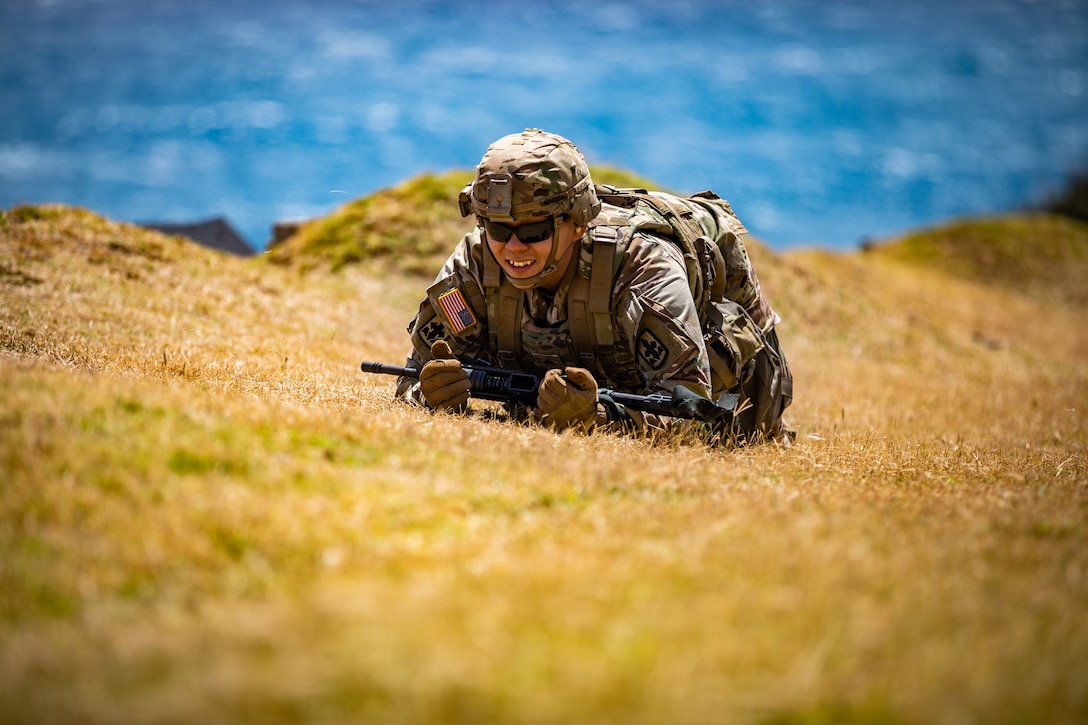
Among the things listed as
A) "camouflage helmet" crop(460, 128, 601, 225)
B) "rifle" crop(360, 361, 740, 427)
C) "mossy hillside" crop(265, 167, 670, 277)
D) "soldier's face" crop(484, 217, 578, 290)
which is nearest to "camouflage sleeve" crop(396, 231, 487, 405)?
"rifle" crop(360, 361, 740, 427)

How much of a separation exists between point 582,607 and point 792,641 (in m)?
0.82

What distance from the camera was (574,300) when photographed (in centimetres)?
781

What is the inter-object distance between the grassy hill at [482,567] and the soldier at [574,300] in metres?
0.49

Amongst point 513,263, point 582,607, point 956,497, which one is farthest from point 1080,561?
point 513,263

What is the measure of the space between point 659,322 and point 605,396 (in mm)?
727

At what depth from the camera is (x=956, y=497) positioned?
6.24 m

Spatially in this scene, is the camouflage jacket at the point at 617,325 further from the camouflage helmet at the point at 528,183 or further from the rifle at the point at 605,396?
the camouflage helmet at the point at 528,183

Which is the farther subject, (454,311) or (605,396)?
(454,311)

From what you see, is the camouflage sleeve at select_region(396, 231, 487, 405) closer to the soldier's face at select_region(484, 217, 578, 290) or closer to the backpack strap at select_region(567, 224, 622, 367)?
the soldier's face at select_region(484, 217, 578, 290)

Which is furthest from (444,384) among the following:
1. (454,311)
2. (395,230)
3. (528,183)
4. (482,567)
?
(395,230)

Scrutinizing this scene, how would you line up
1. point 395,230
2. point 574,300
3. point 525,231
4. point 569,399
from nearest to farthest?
point 569,399 → point 525,231 → point 574,300 → point 395,230

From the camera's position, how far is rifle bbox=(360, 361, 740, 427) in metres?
7.13

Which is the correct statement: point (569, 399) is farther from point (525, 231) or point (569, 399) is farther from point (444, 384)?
point (525, 231)

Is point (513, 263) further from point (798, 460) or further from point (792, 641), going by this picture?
point (792, 641)
